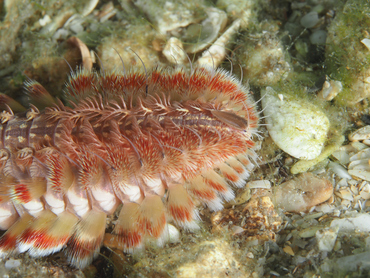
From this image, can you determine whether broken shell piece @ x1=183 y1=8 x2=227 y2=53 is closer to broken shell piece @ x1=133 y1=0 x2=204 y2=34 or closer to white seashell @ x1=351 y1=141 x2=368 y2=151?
broken shell piece @ x1=133 y1=0 x2=204 y2=34

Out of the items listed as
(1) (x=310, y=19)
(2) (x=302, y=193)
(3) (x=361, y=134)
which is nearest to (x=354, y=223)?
(2) (x=302, y=193)

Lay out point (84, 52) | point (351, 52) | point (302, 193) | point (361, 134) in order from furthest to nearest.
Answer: point (84, 52) → point (351, 52) → point (361, 134) → point (302, 193)

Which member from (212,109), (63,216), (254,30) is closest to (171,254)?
(63,216)

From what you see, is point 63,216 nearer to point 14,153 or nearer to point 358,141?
point 14,153

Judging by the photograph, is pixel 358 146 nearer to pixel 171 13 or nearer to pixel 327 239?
pixel 327 239

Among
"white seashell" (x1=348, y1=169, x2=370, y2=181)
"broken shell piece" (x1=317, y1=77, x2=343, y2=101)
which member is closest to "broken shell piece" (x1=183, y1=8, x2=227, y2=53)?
"broken shell piece" (x1=317, y1=77, x2=343, y2=101)

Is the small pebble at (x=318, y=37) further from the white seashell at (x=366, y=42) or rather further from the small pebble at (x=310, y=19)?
the white seashell at (x=366, y=42)
